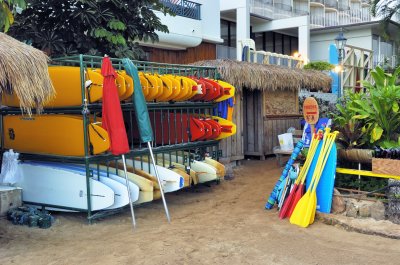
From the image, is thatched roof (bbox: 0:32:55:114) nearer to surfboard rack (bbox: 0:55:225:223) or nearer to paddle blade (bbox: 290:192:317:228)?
surfboard rack (bbox: 0:55:225:223)

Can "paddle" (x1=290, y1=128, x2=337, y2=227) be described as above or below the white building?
below

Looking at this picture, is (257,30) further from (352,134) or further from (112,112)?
(112,112)

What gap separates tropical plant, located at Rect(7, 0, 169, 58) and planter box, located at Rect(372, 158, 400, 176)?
4934 millimetres

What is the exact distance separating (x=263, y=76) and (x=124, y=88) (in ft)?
17.2

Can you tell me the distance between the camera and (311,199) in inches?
250

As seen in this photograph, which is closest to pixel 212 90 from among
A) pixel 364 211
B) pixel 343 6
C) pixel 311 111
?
pixel 311 111

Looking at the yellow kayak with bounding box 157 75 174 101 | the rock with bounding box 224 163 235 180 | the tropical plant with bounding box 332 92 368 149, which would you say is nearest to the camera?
the tropical plant with bounding box 332 92 368 149

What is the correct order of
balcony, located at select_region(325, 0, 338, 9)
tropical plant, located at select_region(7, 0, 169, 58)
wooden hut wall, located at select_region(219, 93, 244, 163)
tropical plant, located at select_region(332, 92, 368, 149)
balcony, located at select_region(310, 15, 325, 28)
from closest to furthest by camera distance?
tropical plant, located at select_region(332, 92, 368, 149) < tropical plant, located at select_region(7, 0, 169, 58) < wooden hut wall, located at select_region(219, 93, 244, 163) < balcony, located at select_region(310, 15, 325, 28) < balcony, located at select_region(325, 0, 338, 9)

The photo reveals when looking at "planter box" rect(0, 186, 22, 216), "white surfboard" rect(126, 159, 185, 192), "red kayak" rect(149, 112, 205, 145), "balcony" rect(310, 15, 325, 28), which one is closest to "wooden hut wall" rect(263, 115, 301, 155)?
"red kayak" rect(149, 112, 205, 145)

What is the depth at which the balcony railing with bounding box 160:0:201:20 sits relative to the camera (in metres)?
15.9

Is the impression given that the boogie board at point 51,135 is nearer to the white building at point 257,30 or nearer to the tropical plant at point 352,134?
the tropical plant at point 352,134

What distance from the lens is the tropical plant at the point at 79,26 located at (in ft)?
26.9

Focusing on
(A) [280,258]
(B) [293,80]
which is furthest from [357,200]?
(B) [293,80]

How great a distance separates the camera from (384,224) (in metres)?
6.01
